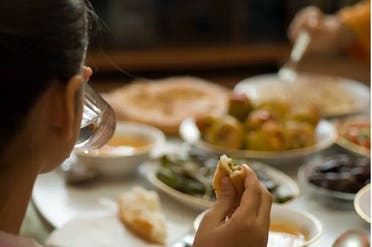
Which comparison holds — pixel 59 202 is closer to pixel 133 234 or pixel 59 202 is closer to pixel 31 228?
pixel 31 228

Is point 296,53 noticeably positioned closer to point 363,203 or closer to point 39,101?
point 363,203

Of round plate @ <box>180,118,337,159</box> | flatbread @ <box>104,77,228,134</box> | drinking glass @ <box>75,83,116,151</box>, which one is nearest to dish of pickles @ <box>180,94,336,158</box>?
round plate @ <box>180,118,337,159</box>

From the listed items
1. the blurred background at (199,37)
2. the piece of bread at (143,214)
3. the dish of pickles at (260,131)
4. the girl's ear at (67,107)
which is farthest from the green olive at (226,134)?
the blurred background at (199,37)

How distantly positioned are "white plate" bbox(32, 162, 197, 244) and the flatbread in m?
0.28

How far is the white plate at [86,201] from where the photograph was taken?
137 centimetres

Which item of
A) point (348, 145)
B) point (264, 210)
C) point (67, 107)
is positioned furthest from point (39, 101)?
point (348, 145)

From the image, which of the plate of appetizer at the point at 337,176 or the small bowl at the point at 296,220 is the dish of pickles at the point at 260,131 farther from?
the small bowl at the point at 296,220

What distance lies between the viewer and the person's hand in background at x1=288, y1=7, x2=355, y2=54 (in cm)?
216

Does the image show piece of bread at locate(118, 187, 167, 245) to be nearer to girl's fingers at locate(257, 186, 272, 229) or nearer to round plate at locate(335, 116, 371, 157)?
girl's fingers at locate(257, 186, 272, 229)

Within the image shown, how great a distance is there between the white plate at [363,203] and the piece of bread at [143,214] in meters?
0.33

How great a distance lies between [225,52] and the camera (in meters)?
3.52

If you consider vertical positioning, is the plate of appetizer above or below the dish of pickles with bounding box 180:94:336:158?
above

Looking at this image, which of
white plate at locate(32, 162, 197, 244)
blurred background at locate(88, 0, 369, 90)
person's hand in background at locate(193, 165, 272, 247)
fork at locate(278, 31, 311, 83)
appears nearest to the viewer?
person's hand in background at locate(193, 165, 272, 247)

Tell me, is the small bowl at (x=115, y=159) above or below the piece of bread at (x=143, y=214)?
below
